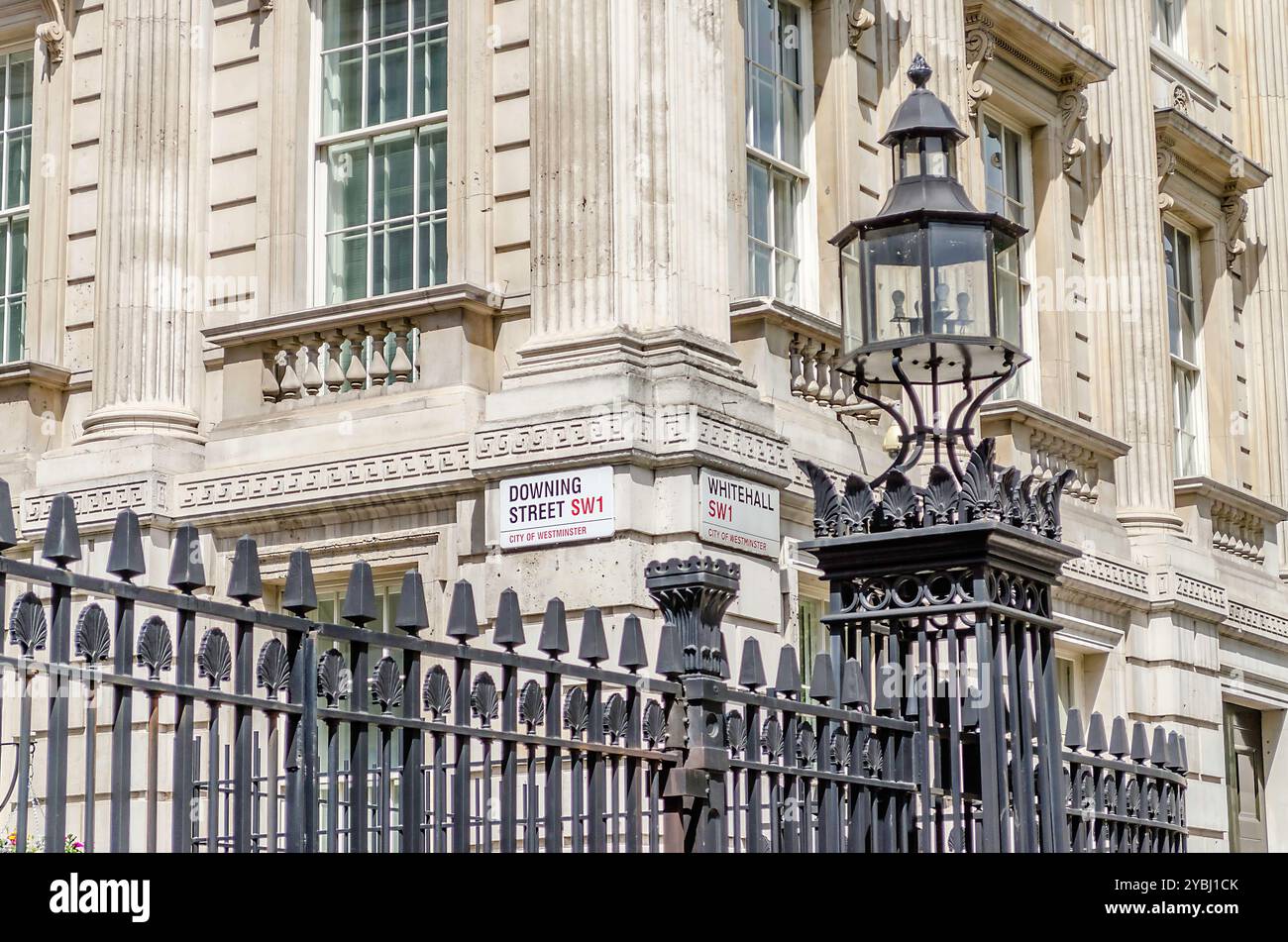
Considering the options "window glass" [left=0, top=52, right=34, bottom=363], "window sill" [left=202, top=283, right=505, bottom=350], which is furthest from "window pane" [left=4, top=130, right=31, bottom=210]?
"window sill" [left=202, top=283, right=505, bottom=350]

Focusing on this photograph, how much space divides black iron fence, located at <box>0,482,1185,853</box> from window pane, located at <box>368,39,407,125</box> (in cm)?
910

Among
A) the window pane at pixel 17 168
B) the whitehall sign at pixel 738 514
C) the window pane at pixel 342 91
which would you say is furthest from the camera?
the window pane at pixel 17 168

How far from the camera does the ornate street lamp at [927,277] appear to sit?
9.20 metres

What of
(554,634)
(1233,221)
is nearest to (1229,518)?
(1233,221)

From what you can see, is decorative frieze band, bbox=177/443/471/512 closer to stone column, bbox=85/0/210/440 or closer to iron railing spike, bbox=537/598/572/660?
stone column, bbox=85/0/210/440

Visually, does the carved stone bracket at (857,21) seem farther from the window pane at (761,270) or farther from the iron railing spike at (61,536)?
the iron railing spike at (61,536)

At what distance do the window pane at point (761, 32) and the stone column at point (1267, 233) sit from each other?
9292mm

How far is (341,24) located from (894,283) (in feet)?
30.6

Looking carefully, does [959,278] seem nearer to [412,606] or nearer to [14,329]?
[412,606]

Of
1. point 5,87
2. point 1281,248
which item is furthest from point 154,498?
point 1281,248

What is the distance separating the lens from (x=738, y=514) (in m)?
14.9

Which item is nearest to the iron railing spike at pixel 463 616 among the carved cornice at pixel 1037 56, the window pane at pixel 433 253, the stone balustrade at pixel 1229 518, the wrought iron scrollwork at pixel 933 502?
the wrought iron scrollwork at pixel 933 502
